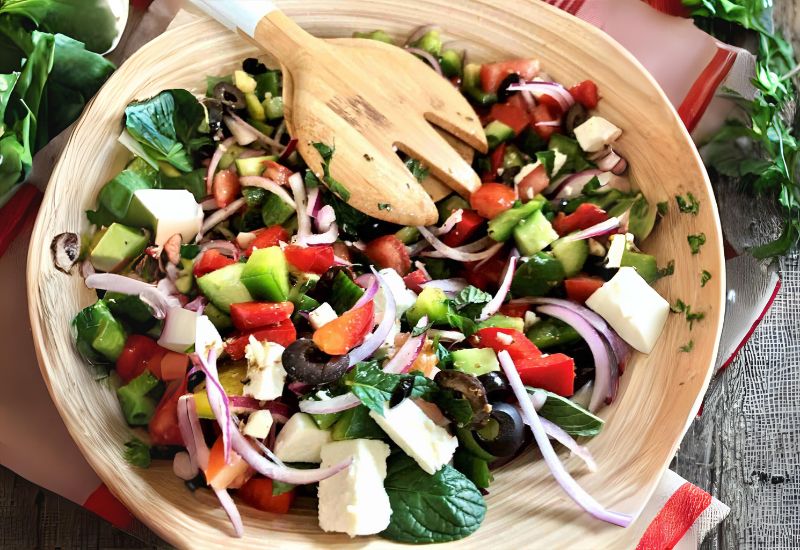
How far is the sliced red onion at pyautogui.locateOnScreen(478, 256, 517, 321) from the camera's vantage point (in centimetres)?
230

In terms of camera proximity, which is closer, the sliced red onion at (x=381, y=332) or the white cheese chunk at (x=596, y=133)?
the sliced red onion at (x=381, y=332)

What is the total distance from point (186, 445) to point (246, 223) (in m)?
0.78

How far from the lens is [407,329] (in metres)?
2.26

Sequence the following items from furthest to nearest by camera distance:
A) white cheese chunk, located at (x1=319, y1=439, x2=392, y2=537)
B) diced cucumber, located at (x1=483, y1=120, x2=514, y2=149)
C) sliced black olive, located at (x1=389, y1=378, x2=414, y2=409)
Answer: diced cucumber, located at (x1=483, y1=120, x2=514, y2=149)
sliced black olive, located at (x1=389, y1=378, x2=414, y2=409)
white cheese chunk, located at (x1=319, y1=439, x2=392, y2=537)

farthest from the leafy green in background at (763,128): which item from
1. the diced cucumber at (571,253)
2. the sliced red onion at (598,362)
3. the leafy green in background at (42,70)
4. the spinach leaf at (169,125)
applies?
the leafy green in background at (42,70)

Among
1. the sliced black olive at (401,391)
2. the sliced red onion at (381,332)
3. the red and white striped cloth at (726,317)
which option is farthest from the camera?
the red and white striped cloth at (726,317)

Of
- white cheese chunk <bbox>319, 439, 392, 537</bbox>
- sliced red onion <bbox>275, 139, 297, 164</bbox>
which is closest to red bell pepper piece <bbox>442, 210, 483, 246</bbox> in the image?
sliced red onion <bbox>275, 139, 297, 164</bbox>

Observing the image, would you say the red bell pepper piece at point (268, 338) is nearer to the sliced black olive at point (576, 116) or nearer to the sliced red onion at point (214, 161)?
the sliced red onion at point (214, 161)

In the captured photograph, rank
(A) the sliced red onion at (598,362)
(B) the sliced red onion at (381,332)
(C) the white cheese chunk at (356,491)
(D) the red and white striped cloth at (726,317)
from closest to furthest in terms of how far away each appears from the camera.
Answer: (C) the white cheese chunk at (356,491), (B) the sliced red onion at (381,332), (A) the sliced red onion at (598,362), (D) the red and white striped cloth at (726,317)

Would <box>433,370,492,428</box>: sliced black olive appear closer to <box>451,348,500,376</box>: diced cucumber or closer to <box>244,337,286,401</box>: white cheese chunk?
<box>451,348,500,376</box>: diced cucumber

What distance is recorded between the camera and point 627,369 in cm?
225

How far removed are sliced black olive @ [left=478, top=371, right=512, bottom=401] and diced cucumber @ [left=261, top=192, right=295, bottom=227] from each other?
2.75ft

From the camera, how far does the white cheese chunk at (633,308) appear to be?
219 centimetres

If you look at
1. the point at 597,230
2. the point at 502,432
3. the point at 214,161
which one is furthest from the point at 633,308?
the point at 214,161
